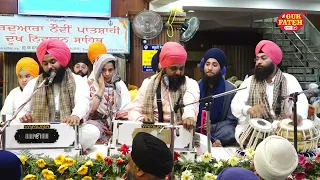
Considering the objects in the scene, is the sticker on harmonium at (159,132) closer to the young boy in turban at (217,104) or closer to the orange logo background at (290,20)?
the young boy in turban at (217,104)

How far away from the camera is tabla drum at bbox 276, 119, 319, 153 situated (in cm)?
365

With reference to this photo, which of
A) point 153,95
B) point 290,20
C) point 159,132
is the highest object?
point 290,20

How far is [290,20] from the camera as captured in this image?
10391 millimetres

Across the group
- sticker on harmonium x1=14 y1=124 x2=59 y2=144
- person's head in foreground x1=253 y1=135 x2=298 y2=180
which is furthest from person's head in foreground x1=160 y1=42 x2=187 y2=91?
person's head in foreground x1=253 y1=135 x2=298 y2=180

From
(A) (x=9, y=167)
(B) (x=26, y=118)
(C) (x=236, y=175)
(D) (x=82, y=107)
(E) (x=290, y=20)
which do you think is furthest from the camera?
(E) (x=290, y=20)

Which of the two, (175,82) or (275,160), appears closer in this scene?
(275,160)

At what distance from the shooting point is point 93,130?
3.79 m

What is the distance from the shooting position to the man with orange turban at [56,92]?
385 centimetres

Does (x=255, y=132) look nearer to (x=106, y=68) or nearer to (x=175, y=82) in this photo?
(x=175, y=82)

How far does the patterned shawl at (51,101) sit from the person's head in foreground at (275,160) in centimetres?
195

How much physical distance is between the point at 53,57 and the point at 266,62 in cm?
200

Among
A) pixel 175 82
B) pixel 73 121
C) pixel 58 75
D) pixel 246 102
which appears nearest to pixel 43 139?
pixel 73 121

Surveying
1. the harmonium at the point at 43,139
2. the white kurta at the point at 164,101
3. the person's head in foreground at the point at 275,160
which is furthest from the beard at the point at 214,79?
the person's head in foreground at the point at 275,160

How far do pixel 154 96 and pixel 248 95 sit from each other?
3.08 feet
